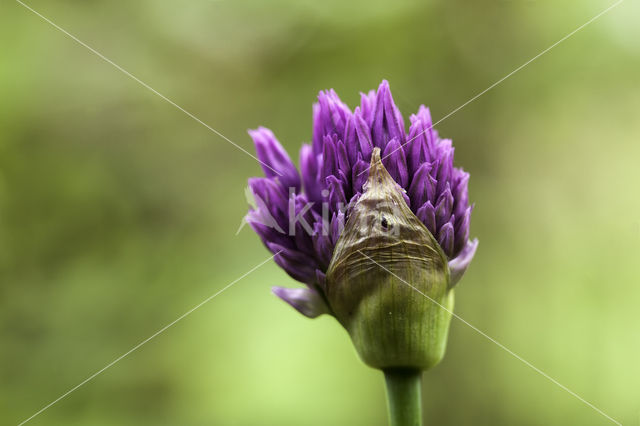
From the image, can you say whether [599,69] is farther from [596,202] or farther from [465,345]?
[465,345]

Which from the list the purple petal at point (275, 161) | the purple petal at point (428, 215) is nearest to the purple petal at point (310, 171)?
the purple petal at point (275, 161)

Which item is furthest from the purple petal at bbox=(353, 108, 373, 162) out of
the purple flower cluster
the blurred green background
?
the blurred green background

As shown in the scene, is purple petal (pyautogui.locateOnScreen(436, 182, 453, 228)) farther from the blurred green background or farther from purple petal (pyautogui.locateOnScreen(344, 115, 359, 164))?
the blurred green background

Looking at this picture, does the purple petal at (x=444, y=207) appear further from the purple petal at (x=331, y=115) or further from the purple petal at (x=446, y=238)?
the purple petal at (x=331, y=115)

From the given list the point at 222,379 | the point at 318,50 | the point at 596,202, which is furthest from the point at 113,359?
the point at 596,202

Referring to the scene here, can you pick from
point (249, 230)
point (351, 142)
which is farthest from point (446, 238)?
point (249, 230)

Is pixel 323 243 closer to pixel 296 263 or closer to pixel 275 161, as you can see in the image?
pixel 296 263
